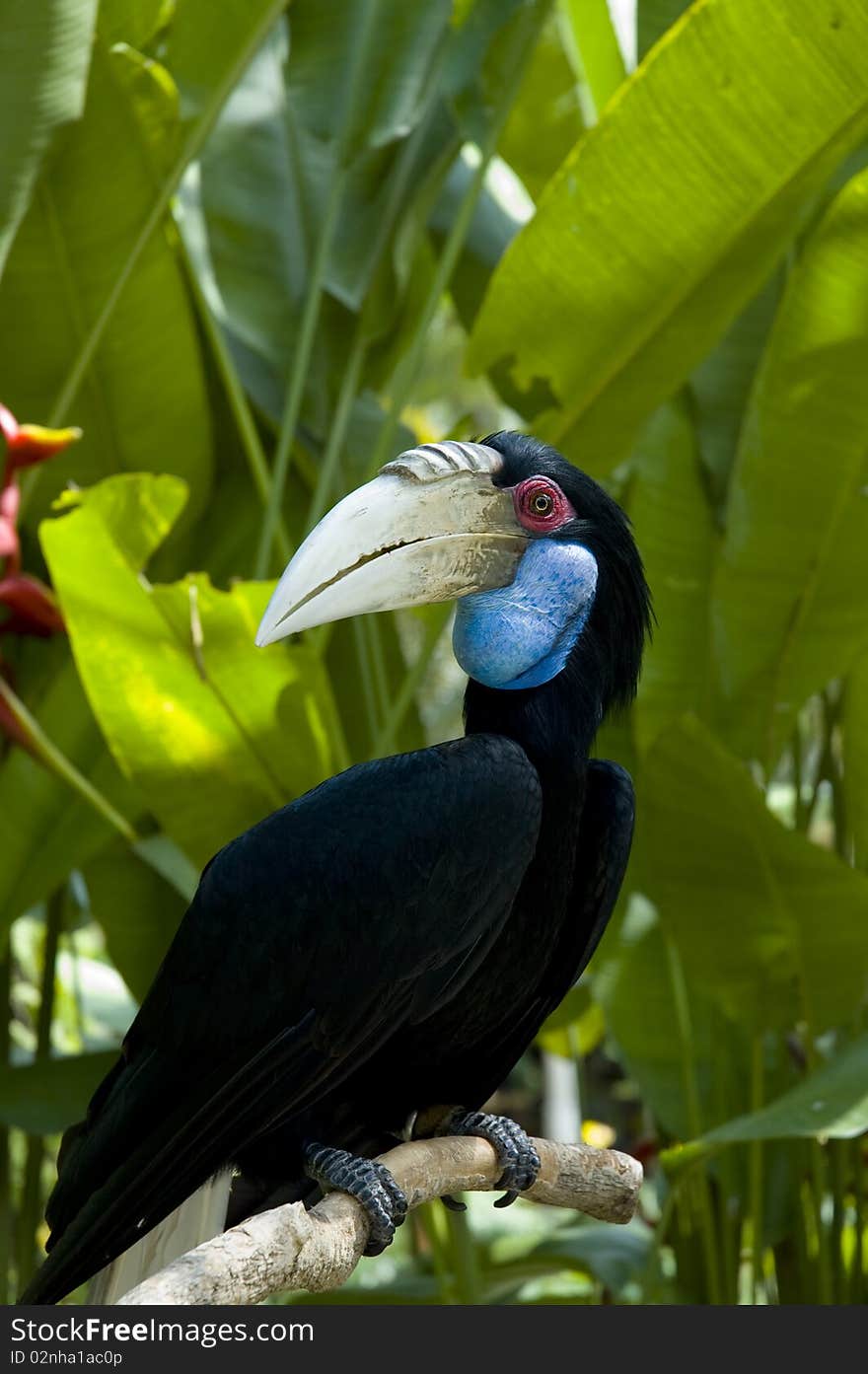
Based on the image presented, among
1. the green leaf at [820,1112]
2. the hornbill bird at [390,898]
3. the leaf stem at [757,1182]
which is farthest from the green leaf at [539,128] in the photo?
the green leaf at [820,1112]

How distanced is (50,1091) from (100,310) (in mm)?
969

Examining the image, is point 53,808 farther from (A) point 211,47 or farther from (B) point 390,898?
(A) point 211,47

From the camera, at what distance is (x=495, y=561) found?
127 cm

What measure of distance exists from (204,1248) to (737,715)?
1.23 meters

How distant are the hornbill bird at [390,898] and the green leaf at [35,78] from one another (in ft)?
2.64

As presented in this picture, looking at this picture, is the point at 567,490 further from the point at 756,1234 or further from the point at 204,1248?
the point at 756,1234

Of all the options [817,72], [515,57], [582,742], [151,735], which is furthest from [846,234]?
[151,735]

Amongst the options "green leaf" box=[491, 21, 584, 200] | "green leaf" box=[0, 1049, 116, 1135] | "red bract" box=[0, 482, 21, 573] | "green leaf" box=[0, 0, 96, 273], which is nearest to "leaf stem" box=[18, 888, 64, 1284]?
"green leaf" box=[0, 1049, 116, 1135]

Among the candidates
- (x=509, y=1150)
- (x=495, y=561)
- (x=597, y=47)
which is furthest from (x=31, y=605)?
(x=597, y=47)

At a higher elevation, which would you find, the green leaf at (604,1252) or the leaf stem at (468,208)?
the leaf stem at (468,208)

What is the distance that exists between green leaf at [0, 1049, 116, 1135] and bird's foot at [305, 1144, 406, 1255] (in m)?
0.67

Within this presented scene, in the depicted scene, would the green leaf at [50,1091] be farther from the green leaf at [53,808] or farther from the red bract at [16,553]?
the red bract at [16,553]

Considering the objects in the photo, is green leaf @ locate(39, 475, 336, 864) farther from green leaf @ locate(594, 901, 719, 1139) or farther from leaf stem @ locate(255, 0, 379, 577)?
green leaf @ locate(594, 901, 719, 1139)

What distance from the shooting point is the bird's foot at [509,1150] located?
4.34 ft
